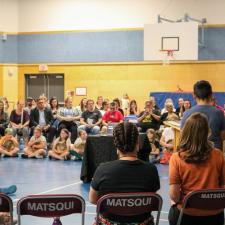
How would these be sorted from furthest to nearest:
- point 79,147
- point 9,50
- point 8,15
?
point 9,50
point 8,15
point 79,147

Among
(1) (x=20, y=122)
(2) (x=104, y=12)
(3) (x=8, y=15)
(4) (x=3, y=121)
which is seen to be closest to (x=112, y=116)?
(1) (x=20, y=122)

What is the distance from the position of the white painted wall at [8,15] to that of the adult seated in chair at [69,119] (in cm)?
813

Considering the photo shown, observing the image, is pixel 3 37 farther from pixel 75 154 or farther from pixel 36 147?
pixel 75 154

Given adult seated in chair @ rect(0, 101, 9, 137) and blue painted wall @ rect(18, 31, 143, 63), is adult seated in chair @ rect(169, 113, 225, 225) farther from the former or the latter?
blue painted wall @ rect(18, 31, 143, 63)

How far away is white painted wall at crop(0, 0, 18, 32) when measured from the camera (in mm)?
19828

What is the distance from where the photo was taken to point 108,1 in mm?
19297

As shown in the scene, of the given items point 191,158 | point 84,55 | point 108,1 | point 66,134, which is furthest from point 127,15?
point 191,158

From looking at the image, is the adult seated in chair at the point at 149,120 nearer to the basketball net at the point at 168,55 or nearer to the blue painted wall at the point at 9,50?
the basketball net at the point at 168,55

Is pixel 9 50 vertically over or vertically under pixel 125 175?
over

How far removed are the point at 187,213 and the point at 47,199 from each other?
1030 millimetres

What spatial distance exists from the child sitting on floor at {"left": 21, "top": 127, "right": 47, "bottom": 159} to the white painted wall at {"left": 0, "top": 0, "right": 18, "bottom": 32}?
30.9ft

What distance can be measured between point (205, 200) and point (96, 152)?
491 centimetres

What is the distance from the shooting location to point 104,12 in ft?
63.7

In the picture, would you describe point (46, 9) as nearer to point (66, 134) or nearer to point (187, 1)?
point (187, 1)
